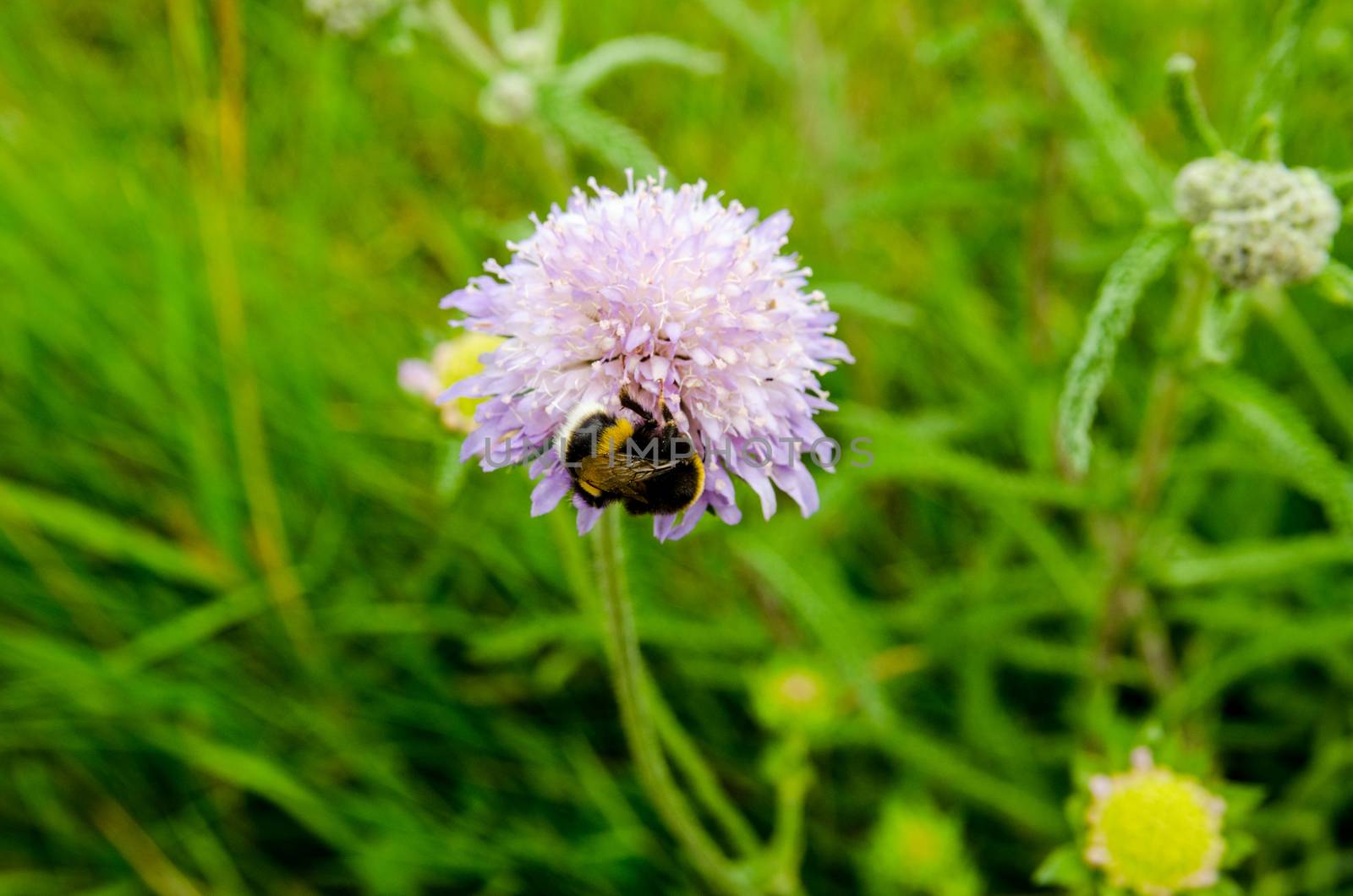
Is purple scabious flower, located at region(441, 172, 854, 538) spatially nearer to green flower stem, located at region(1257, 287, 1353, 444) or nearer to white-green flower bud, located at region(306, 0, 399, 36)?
white-green flower bud, located at region(306, 0, 399, 36)

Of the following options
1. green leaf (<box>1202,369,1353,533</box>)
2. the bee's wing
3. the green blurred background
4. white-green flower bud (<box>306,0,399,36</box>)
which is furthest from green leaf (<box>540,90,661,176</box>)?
green leaf (<box>1202,369,1353,533</box>)


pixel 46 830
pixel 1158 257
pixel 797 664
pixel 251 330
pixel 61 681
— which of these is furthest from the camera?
pixel 251 330

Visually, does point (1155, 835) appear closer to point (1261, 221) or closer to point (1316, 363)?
point (1261, 221)

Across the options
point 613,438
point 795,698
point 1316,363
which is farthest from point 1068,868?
point 1316,363

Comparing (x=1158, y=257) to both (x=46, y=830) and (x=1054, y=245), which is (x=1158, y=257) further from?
(x=46, y=830)

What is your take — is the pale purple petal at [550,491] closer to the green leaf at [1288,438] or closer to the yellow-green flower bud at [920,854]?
the green leaf at [1288,438]

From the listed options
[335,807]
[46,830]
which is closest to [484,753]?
[335,807]
